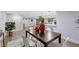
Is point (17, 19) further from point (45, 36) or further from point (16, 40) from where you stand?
point (45, 36)

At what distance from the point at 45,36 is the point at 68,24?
51cm

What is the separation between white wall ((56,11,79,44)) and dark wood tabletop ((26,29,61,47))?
0.46ft

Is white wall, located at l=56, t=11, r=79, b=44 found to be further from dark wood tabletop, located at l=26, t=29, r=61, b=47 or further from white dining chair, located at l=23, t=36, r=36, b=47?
white dining chair, located at l=23, t=36, r=36, b=47

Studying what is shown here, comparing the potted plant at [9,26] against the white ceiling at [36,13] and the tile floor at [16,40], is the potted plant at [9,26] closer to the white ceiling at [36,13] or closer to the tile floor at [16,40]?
the tile floor at [16,40]

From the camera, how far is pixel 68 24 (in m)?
1.85

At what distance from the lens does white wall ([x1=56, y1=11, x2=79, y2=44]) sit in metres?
1.82

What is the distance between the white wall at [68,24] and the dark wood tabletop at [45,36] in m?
0.14

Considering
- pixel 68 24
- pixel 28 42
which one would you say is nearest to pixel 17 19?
pixel 28 42

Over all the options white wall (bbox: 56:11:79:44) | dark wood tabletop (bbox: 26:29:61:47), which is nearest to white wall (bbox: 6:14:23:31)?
dark wood tabletop (bbox: 26:29:61:47)

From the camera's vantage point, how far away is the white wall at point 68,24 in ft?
5.96

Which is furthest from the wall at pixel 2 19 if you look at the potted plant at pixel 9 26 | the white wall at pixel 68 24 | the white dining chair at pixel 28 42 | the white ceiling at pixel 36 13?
the white wall at pixel 68 24
